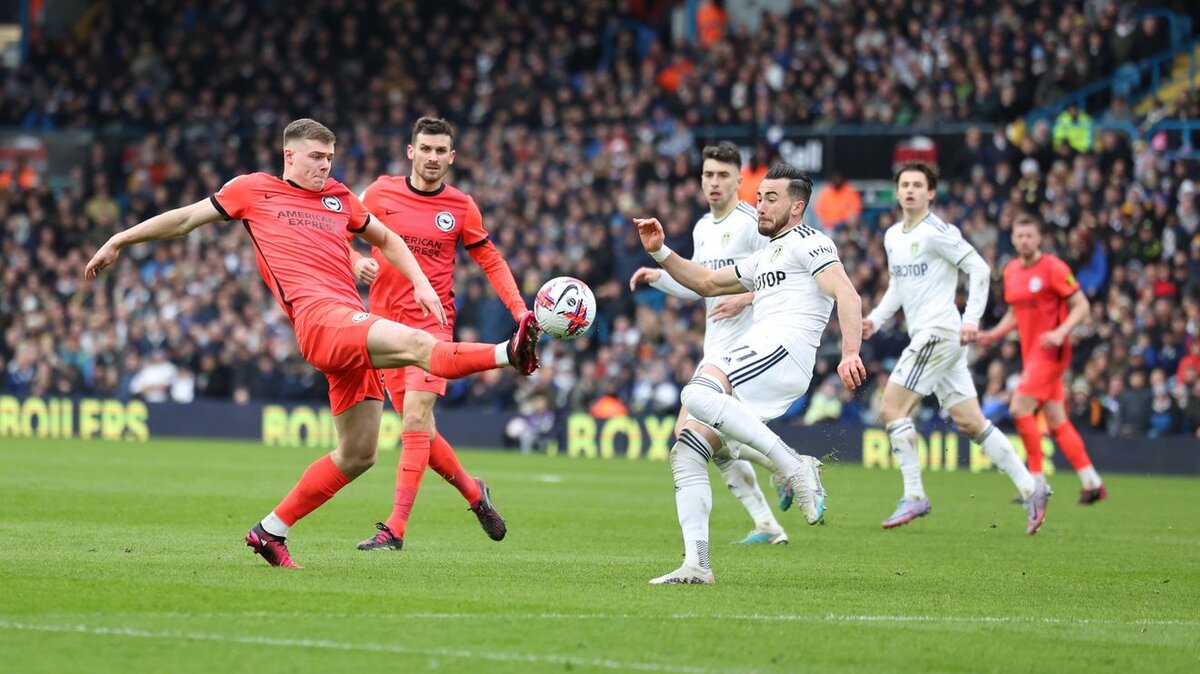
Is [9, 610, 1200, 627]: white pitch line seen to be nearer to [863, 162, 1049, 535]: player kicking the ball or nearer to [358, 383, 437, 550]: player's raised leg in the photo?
[358, 383, 437, 550]: player's raised leg

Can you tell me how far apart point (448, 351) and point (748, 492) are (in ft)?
14.0

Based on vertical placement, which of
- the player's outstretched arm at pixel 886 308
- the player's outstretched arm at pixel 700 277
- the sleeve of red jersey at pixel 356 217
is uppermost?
the sleeve of red jersey at pixel 356 217

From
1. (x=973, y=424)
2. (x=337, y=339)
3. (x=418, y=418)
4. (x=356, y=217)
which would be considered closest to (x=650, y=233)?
(x=356, y=217)

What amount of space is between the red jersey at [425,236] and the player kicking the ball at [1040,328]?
6101mm

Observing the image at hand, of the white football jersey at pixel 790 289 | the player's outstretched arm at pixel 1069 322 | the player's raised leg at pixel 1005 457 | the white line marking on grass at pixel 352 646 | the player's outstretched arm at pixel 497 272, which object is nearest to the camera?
the white line marking on grass at pixel 352 646

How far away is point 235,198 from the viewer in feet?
31.4

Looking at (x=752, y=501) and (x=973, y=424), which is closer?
(x=752, y=501)

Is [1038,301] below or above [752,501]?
above

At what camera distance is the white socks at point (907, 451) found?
14180mm

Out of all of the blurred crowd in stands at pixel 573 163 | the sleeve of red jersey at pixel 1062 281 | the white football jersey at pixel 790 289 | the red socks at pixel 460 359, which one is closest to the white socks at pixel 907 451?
the sleeve of red jersey at pixel 1062 281

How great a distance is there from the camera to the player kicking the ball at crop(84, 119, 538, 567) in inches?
364

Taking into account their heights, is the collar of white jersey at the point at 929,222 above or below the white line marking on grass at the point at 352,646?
above

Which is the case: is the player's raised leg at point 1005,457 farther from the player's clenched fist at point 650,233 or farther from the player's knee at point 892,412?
the player's clenched fist at point 650,233

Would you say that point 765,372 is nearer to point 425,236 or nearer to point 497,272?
point 497,272
